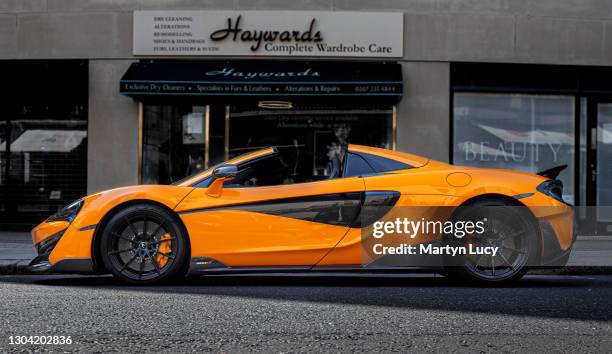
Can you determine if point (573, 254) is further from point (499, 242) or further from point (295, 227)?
point (295, 227)

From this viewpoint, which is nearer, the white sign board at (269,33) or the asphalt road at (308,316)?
the asphalt road at (308,316)

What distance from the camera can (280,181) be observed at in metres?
6.40

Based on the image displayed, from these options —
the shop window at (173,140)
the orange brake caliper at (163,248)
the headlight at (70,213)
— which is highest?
the shop window at (173,140)

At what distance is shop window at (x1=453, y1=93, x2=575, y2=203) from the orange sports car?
7.42 m

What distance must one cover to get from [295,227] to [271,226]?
0.20 metres

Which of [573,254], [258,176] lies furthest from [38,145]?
[573,254]

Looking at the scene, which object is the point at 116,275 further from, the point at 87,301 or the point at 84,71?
the point at 84,71

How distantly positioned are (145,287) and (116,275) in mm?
270

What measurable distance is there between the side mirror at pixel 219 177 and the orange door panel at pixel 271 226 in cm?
9

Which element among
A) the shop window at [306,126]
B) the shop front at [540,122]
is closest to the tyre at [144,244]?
the shop window at [306,126]

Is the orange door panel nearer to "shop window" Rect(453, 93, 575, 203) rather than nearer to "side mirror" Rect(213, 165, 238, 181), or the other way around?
"side mirror" Rect(213, 165, 238, 181)

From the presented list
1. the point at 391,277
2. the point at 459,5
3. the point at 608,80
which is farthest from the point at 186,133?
the point at 608,80

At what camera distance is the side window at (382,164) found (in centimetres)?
632

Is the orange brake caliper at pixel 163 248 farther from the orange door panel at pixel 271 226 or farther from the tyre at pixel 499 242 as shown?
the tyre at pixel 499 242
